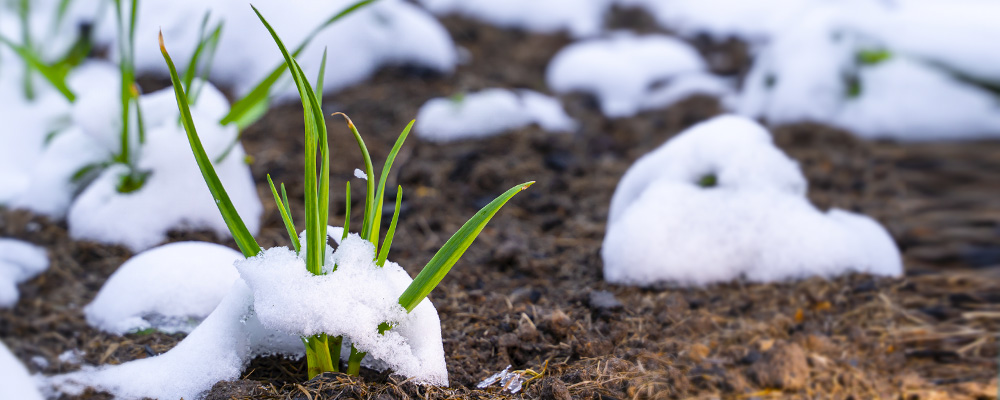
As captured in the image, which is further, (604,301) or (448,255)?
(604,301)

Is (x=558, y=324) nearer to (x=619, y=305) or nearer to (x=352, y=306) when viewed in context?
(x=619, y=305)

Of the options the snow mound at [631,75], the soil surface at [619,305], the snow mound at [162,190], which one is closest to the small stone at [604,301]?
the soil surface at [619,305]

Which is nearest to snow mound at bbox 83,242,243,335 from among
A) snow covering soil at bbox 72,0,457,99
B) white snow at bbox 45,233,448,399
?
white snow at bbox 45,233,448,399

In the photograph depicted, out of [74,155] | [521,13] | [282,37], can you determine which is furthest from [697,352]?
[521,13]

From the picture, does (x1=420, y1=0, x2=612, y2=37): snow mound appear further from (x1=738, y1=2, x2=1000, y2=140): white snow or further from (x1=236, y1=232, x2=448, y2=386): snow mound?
(x1=236, y1=232, x2=448, y2=386): snow mound

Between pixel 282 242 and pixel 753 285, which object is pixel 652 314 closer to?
pixel 753 285
